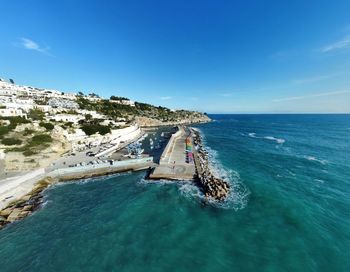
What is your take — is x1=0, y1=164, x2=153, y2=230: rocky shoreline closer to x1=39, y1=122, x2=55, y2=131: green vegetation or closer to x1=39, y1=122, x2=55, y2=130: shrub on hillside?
x1=39, y1=122, x2=55, y2=131: green vegetation

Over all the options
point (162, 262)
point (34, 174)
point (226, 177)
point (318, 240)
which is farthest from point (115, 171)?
point (318, 240)

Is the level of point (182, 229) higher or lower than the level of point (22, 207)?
lower

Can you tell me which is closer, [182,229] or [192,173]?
[182,229]

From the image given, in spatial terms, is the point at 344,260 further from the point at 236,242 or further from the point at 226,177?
the point at 226,177

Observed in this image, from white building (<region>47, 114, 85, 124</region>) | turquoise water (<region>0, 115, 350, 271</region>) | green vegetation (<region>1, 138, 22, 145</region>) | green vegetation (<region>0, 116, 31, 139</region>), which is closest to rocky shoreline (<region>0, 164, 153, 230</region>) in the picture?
turquoise water (<region>0, 115, 350, 271</region>)

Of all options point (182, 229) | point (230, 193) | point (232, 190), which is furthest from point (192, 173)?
point (182, 229)

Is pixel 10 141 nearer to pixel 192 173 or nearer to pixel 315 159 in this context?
pixel 192 173
